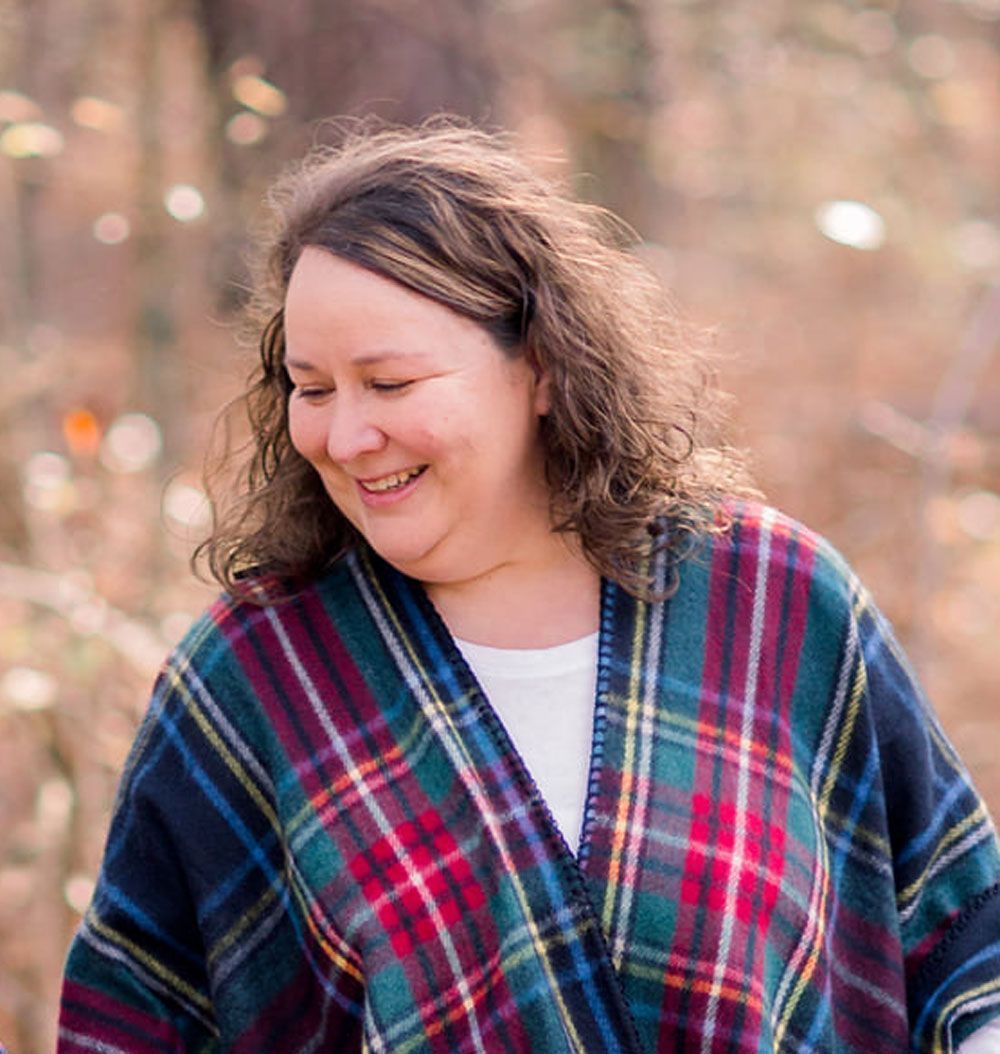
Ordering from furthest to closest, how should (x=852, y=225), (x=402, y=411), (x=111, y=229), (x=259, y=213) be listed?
(x=259, y=213), (x=111, y=229), (x=852, y=225), (x=402, y=411)

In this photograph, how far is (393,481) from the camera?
1956 mm

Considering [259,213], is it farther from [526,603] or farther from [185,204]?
[526,603]

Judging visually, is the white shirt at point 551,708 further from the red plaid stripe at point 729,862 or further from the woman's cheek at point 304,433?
the woman's cheek at point 304,433

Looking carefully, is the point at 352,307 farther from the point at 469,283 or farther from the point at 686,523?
the point at 686,523

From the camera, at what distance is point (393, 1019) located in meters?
1.95

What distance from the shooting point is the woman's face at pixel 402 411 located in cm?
191

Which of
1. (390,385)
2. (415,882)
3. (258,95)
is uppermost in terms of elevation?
(258,95)

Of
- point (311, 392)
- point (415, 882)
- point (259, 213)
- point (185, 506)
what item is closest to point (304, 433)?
point (311, 392)

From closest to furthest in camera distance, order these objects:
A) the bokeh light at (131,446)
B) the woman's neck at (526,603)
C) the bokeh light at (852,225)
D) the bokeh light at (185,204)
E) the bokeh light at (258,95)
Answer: the woman's neck at (526,603) < the bokeh light at (852,225) < the bokeh light at (185,204) < the bokeh light at (258,95) < the bokeh light at (131,446)

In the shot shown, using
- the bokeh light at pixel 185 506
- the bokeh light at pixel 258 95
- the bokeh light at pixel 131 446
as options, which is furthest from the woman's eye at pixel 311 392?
the bokeh light at pixel 131 446

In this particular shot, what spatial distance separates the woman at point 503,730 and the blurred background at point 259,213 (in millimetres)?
467

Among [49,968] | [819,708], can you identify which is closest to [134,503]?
[49,968]

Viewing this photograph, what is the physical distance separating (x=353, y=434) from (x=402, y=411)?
6cm

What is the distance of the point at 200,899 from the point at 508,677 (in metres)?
0.47
